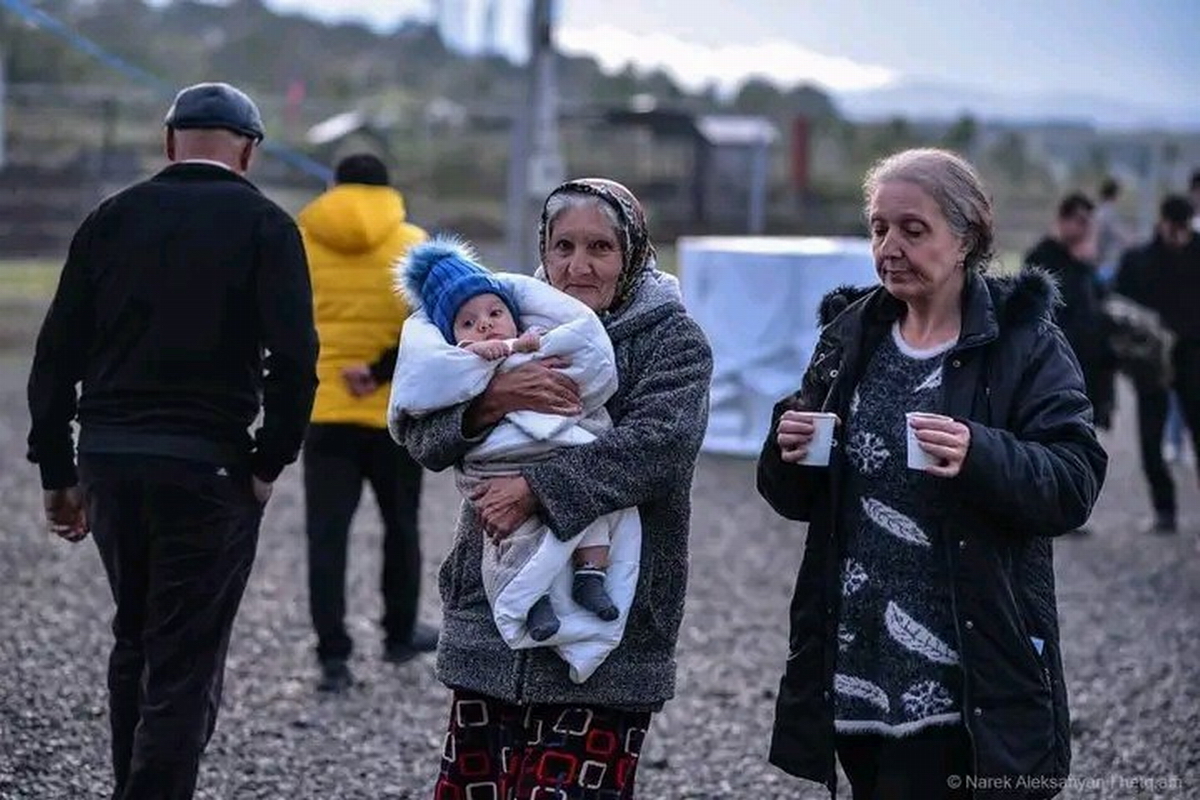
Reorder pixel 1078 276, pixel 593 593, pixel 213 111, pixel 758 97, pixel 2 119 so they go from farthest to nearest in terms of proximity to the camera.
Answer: pixel 758 97 → pixel 2 119 → pixel 1078 276 → pixel 213 111 → pixel 593 593

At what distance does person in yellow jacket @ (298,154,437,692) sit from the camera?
7.34 m

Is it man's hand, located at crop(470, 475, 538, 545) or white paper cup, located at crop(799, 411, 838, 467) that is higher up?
white paper cup, located at crop(799, 411, 838, 467)

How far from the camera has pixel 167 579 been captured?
4.82 m

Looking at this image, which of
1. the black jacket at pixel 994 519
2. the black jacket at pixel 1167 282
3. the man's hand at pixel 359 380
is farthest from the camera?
the black jacket at pixel 1167 282

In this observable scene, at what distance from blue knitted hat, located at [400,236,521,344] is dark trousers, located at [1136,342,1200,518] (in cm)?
818

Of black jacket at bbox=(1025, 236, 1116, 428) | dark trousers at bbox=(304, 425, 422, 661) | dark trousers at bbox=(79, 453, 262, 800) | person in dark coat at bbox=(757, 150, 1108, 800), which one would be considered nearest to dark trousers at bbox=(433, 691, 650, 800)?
person in dark coat at bbox=(757, 150, 1108, 800)

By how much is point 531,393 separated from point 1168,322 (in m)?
8.32

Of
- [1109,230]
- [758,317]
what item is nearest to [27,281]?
[758,317]

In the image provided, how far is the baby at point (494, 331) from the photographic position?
12.6ft

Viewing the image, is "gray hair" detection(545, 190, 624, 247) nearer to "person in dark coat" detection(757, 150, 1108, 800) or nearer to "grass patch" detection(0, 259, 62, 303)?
"person in dark coat" detection(757, 150, 1108, 800)

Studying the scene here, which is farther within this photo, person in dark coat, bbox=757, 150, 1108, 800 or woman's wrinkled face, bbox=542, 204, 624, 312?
woman's wrinkled face, bbox=542, 204, 624, 312

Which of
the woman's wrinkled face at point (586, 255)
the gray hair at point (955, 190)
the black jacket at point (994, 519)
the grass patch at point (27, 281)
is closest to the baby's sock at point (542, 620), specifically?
Answer: the black jacket at point (994, 519)

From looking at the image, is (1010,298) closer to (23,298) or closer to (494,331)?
(494,331)

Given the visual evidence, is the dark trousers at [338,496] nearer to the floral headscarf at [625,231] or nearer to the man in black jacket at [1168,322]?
the floral headscarf at [625,231]
